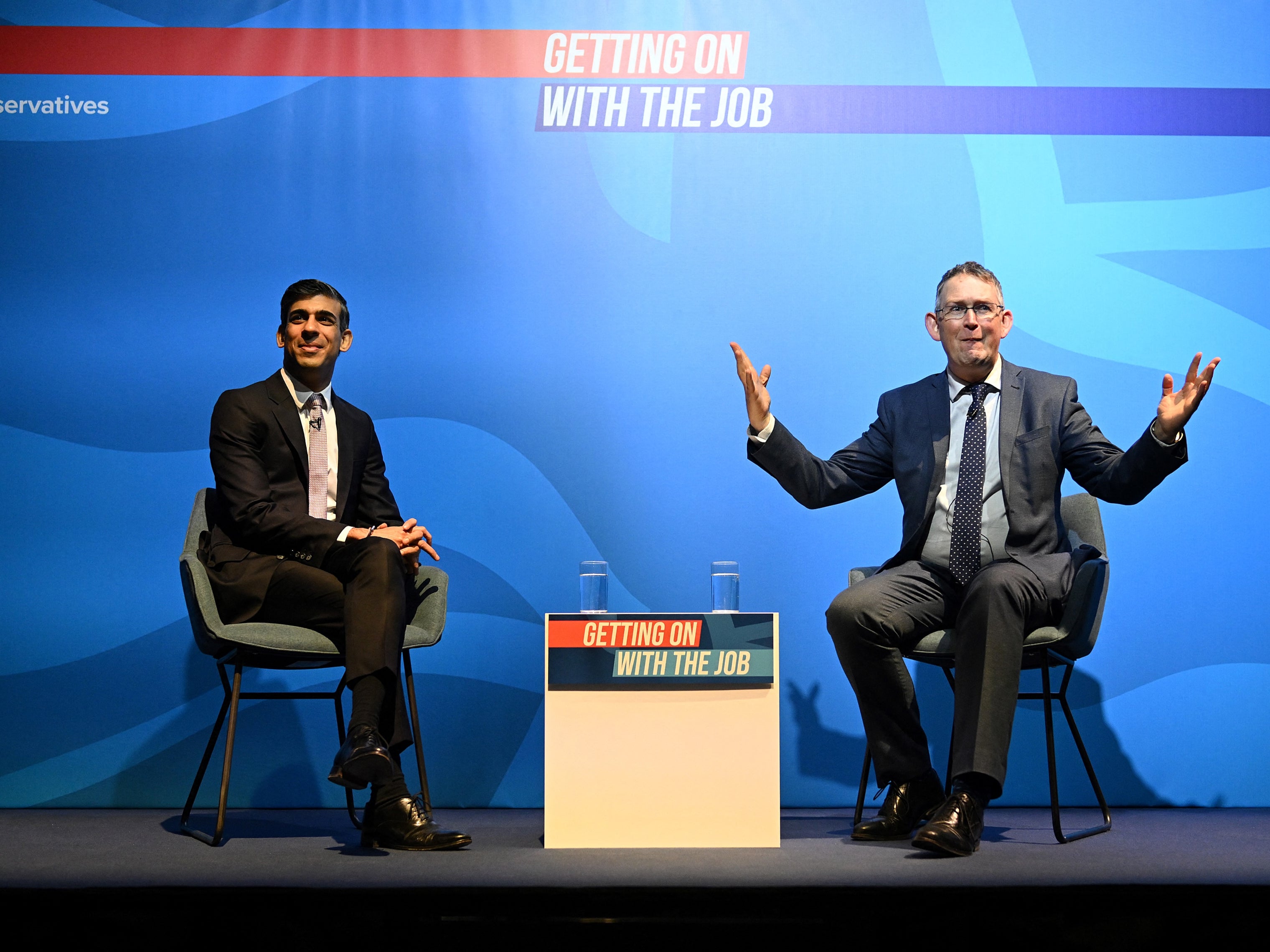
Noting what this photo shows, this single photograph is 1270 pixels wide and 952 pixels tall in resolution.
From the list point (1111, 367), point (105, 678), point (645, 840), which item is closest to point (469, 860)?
point (645, 840)

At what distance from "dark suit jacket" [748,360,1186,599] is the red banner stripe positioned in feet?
4.64

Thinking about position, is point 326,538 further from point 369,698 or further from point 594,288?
point 594,288

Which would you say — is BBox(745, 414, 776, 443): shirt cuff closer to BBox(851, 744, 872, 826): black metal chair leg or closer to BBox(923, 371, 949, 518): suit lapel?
BBox(923, 371, 949, 518): suit lapel

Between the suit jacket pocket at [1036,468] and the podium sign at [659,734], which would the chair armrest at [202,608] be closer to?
the podium sign at [659,734]

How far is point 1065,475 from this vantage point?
11.8 ft

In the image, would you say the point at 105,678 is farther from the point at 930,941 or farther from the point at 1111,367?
the point at 1111,367

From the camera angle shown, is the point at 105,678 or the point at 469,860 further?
the point at 105,678

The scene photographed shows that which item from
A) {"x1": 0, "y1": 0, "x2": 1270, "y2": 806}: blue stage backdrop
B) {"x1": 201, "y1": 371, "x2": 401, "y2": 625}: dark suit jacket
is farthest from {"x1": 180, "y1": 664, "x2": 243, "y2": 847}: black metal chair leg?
{"x1": 0, "y1": 0, "x2": 1270, "y2": 806}: blue stage backdrop

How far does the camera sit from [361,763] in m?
2.34

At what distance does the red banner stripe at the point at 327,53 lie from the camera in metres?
3.68

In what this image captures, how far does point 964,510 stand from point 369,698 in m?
1.56

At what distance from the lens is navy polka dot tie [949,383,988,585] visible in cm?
285

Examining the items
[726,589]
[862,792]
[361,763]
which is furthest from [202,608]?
[862,792]

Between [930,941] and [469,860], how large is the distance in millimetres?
1004
